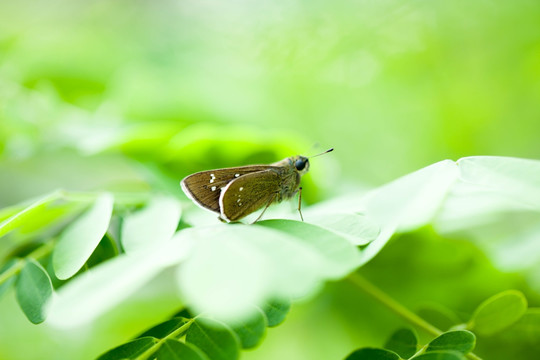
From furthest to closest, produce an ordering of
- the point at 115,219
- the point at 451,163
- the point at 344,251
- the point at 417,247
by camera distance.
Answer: the point at 417,247
the point at 115,219
the point at 451,163
the point at 344,251

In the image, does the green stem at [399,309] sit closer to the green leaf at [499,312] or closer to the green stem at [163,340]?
the green leaf at [499,312]

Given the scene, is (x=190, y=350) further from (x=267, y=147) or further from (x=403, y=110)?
(x=403, y=110)

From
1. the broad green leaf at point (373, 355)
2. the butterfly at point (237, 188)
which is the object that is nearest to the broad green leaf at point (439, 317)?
the broad green leaf at point (373, 355)

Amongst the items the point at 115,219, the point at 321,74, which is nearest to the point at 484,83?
the point at 321,74

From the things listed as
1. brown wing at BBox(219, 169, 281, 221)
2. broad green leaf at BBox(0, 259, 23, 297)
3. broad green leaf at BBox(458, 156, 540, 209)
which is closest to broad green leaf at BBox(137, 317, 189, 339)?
brown wing at BBox(219, 169, 281, 221)

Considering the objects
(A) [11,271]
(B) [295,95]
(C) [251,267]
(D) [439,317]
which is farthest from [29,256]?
(B) [295,95]

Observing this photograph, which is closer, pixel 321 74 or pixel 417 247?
pixel 417 247
